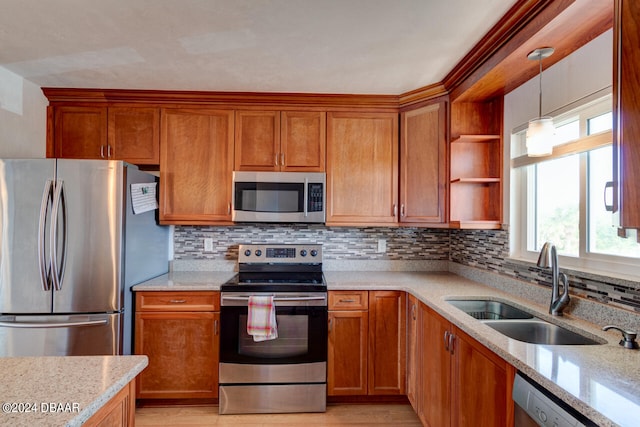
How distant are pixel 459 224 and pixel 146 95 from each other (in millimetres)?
2435

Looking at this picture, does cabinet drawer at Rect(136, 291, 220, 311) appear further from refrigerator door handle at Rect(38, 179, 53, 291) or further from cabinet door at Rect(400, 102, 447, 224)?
cabinet door at Rect(400, 102, 447, 224)

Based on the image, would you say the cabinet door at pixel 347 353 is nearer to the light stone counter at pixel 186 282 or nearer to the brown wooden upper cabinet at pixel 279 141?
the light stone counter at pixel 186 282

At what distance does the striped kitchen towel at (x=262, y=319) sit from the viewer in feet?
7.23

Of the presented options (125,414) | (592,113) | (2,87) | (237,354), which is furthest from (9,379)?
(592,113)

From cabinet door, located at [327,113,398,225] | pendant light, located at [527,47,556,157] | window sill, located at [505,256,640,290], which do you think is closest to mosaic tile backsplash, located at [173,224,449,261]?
cabinet door, located at [327,113,398,225]

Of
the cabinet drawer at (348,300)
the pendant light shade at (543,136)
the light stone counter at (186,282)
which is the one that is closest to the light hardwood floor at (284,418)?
the cabinet drawer at (348,300)

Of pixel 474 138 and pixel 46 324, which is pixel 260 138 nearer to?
pixel 474 138

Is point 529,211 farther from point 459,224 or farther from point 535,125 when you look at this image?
point 535,125

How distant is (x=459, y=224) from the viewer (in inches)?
88.4

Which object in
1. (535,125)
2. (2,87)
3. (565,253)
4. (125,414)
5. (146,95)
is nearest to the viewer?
(125,414)

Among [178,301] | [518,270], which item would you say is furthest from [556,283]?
[178,301]

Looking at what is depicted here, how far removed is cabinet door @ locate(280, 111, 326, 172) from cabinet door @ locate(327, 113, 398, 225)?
0.21ft

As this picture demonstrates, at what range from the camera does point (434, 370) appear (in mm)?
1838

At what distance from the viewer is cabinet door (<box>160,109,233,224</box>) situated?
8.43 feet
